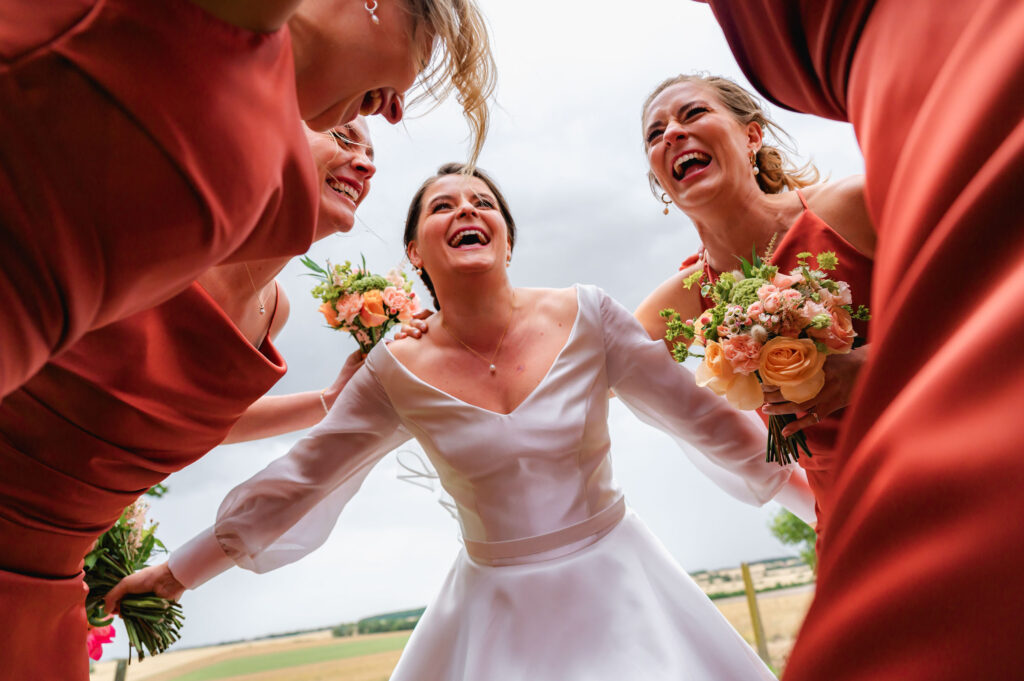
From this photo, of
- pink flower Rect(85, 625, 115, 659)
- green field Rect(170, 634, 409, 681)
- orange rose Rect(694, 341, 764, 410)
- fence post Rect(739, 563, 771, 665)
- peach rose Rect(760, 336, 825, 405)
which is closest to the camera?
peach rose Rect(760, 336, 825, 405)

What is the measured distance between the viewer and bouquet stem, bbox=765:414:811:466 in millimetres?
1808

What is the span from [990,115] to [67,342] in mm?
671

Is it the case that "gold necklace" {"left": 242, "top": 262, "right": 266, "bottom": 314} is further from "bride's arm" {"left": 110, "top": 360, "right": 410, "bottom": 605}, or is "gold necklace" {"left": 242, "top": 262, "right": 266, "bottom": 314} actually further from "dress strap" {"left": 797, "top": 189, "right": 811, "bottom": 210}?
"dress strap" {"left": 797, "top": 189, "right": 811, "bottom": 210}

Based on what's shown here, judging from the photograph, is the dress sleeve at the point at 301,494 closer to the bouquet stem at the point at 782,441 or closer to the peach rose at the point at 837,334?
the bouquet stem at the point at 782,441

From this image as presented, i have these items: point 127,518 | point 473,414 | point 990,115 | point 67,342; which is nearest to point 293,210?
point 67,342

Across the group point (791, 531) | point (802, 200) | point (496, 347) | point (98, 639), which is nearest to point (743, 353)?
point (802, 200)

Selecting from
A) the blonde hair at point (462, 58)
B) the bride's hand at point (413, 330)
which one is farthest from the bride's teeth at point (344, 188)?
the blonde hair at point (462, 58)

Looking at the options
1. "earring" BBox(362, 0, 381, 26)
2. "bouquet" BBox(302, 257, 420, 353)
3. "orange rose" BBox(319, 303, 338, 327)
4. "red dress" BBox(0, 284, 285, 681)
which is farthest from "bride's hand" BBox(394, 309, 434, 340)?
"earring" BBox(362, 0, 381, 26)

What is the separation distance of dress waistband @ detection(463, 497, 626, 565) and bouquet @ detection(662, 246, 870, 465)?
1.77ft

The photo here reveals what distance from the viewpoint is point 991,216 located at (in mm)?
363

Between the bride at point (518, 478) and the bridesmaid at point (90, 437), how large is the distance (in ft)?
1.57

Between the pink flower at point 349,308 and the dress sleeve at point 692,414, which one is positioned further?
the pink flower at point 349,308

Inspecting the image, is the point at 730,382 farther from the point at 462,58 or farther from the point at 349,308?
the point at 349,308

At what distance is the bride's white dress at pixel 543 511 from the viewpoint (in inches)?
66.9
